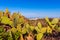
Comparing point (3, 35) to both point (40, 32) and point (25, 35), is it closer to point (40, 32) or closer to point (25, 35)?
point (25, 35)

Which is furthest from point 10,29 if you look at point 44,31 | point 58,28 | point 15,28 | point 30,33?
point 58,28

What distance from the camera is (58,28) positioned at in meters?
3.19

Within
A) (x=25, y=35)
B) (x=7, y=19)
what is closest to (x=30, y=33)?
(x=25, y=35)

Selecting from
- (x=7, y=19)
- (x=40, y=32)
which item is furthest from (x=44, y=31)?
(x=7, y=19)

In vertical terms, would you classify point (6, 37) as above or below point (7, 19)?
below

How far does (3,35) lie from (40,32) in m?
0.64

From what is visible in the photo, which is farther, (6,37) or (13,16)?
(13,16)

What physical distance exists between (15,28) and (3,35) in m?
0.24

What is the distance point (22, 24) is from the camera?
10.5 feet

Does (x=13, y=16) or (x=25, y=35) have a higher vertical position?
(x=13, y=16)

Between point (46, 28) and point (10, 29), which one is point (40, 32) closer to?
point (46, 28)

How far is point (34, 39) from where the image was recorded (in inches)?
121

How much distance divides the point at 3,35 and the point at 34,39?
1.76ft

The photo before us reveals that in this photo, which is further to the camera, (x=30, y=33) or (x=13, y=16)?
(x=13, y=16)
